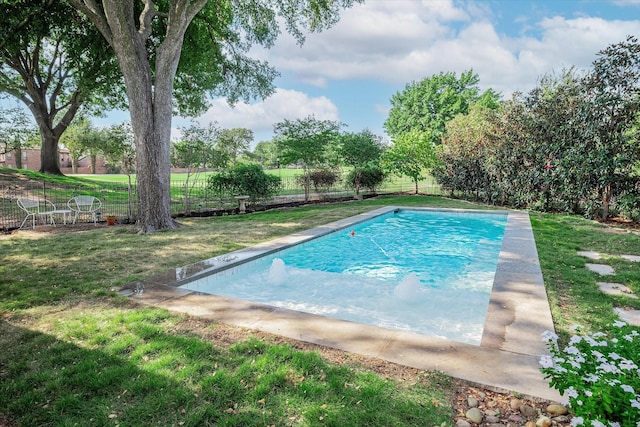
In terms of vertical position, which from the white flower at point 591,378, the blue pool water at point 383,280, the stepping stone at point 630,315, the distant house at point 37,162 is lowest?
the blue pool water at point 383,280

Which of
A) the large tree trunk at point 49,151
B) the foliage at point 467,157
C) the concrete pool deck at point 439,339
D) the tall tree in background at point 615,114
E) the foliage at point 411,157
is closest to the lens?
the concrete pool deck at point 439,339

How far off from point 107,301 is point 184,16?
7.78m

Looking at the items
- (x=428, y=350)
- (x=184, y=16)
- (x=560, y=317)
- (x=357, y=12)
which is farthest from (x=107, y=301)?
(x=357, y=12)


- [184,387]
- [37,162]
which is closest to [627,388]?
[184,387]

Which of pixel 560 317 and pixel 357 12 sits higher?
pixel 357 12

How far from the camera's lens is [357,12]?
12.8m

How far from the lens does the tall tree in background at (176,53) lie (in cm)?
866

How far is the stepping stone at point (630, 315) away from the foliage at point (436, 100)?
99.1ft

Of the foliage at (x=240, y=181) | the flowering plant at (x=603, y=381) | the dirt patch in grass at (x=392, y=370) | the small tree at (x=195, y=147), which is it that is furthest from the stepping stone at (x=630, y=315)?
the small tree at (x=195, y=147)

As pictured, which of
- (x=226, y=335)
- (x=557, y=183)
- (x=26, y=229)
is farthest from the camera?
(x=557, y=183)

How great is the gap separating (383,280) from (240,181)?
858 cm

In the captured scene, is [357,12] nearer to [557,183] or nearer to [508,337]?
[557,183]

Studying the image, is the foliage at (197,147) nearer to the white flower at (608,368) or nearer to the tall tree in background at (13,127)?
the white flower at (608,368)

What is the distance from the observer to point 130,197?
1054 cm
